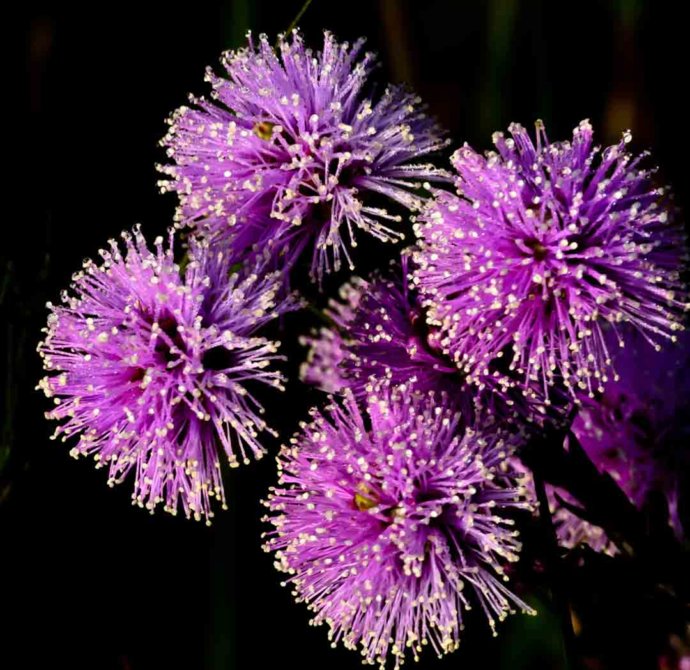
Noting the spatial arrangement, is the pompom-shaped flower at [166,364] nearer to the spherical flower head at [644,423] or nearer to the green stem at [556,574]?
the green stem at [556,574]

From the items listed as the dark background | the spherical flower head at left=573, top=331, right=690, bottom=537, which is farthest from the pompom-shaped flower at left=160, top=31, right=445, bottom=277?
the spherical flower head at left=573, top=331, right=690, bottom=537

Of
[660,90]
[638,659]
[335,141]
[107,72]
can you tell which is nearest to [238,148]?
[335,141]

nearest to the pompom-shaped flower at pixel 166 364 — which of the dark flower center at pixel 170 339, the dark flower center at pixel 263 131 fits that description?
the dark flower center at pixel 170 339

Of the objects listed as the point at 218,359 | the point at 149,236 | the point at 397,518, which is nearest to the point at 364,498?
the point at 397,518

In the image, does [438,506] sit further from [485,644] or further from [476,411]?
[485,644]

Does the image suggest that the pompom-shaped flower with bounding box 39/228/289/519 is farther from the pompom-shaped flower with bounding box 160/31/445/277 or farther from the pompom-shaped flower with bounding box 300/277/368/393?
the pompom-shaped flower with bounding box 300/277/368/393
